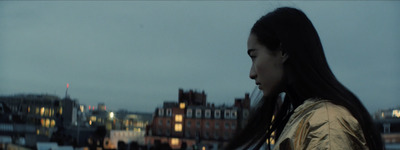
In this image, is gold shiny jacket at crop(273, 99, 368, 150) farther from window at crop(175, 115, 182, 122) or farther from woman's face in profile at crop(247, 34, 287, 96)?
window at crop(175, 115, 182, 122)

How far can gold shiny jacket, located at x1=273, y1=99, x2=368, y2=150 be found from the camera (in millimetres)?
935

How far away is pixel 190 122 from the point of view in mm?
43656

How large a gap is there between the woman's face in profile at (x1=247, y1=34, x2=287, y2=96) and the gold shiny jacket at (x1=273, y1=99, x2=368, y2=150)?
19cm

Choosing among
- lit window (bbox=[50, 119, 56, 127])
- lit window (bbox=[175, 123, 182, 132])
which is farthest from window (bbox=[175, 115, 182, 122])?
lit window (bbox=[50, 119, 56, 127])

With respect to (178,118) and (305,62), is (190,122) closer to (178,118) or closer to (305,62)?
(178,118)

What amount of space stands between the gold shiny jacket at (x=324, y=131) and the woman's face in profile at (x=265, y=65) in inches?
7.5

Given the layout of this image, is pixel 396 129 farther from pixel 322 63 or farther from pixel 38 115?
pixel 38 115

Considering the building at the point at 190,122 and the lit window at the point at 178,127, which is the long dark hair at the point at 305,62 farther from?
the lit window at the point at 178,127

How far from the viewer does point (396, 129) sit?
16203 millimetres

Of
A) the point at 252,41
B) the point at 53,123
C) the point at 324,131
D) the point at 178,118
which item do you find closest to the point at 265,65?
the point at 252,41

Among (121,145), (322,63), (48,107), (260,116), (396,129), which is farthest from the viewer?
(48,107)

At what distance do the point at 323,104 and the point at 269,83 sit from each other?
0.24 m

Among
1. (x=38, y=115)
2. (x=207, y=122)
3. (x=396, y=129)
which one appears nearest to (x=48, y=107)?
(x=38, y=115)

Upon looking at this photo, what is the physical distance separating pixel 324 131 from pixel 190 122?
141ft
